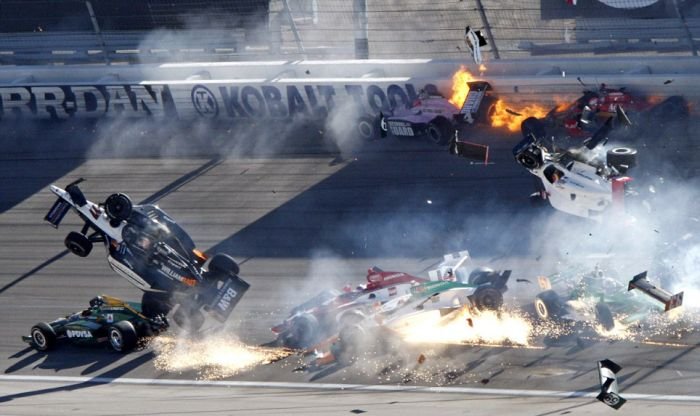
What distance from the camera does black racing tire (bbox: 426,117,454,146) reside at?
68.2 ft

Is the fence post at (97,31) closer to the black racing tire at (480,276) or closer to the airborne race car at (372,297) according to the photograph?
the airborne race car at (372,297)

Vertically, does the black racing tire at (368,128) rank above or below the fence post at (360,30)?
below

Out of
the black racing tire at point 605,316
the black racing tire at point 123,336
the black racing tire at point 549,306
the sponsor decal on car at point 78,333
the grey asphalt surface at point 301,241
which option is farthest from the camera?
the sponsor decal on car at point 78,333

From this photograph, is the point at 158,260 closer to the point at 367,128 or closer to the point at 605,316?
the point at 605,316

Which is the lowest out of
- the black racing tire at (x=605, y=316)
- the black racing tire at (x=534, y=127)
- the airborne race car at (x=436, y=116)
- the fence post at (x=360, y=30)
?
the black racing tire at (x=605, y=316)

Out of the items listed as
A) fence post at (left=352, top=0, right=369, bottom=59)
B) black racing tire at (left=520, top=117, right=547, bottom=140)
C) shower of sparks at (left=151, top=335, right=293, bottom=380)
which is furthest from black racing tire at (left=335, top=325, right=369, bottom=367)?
fence post at (left=352, top=0, right=369, bottom=59)

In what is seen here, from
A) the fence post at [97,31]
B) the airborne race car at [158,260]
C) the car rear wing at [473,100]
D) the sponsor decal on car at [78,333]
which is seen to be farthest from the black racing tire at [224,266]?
the fence post at [97,31]

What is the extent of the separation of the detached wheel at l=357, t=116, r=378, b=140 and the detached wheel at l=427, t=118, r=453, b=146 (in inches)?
45.8

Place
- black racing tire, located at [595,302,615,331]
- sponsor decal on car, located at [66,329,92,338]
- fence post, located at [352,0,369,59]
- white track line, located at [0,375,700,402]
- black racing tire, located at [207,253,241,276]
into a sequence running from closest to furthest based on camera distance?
1. white track line, located at [0,375,700,402]
2. black racing tire, located at [595,302,615,331]
3. black racing tire, located at [207,253,241,276]
4. sponsor decal on car, located at [66,329,92,338]
5. fence post, located at [352,0,369,59]

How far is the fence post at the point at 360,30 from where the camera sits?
23359mm

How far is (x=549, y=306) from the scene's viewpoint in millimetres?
14117

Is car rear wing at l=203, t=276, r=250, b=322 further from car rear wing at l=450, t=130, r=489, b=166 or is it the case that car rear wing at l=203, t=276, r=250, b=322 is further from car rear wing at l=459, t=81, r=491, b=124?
car rear wing at l=459, t=81, r=491, b=124

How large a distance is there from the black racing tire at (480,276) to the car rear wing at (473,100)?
6.53 metres

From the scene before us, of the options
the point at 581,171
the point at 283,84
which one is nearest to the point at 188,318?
the point at 581,171
